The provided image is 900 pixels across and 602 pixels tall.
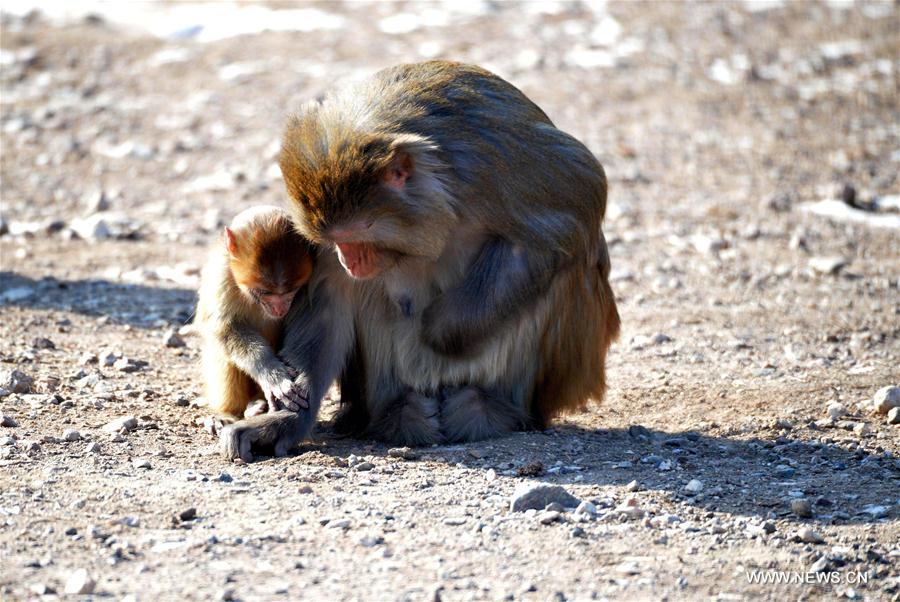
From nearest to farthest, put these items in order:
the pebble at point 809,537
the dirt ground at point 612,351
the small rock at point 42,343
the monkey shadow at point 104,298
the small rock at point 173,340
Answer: the dirt ground at point 612,351
the pebble at point 809,537
the small rock at point 42,343
the small rock at point 173,340
the monkey shadow at point 104,298

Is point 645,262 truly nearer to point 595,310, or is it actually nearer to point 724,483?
point 595,310

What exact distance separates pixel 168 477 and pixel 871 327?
3.79m

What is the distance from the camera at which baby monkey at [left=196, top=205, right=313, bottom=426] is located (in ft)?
15.7

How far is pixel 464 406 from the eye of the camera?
494 centimetres

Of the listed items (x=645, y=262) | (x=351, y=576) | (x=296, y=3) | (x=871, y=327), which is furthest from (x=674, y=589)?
(x=296, y=3)

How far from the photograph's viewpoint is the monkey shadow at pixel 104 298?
258 inches

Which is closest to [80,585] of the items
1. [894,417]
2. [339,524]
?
[339,524]

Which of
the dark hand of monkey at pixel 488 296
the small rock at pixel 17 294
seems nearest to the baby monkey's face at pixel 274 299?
the dark hand of monkey at pixel 488 296

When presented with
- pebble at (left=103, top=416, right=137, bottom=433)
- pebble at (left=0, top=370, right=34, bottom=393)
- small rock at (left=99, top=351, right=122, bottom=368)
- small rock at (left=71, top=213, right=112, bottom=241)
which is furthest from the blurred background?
pebble at (left=103, top=416, right=137, bottom=433)

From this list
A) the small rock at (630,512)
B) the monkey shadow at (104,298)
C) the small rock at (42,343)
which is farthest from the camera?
the monkey shadow at (104,298)

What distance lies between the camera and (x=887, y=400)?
5.15 meters

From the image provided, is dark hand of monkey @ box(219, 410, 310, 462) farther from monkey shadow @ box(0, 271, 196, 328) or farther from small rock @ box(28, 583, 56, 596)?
monkey shadow @ box(0, 271, 196, 328)

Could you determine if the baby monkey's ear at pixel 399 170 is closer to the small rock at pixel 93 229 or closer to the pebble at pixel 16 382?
Answer: the pebble at pixel 16 382

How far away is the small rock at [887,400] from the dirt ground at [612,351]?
0.20 ft
